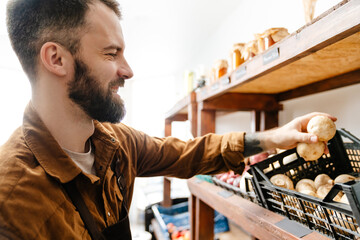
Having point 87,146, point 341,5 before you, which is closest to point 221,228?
point 87,146

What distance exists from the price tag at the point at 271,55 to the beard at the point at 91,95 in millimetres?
588

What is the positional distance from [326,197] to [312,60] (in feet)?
1.58

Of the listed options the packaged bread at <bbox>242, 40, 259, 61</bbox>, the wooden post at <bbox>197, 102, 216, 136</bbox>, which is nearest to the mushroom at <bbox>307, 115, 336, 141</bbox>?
the packaged bread at <bbox>242, 40, 259, 61</bbox>

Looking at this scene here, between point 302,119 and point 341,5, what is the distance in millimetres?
467

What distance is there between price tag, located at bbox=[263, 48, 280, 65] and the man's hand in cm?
26

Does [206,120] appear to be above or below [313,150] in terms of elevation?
above

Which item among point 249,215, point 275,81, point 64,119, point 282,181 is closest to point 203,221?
point 249,215

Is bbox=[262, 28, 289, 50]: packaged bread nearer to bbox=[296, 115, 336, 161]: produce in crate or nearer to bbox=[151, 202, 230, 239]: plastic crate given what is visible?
bbox=[296, 115, 336, 161]: produce in crate

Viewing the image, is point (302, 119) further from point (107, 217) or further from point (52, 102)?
point (52, 102)

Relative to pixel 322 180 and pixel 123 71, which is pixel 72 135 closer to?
pixel 123 71

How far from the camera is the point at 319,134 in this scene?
2.65ft

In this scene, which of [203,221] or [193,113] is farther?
[193,113]

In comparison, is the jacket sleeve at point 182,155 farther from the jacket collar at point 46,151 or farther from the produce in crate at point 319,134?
the jacket collar at point 46,151

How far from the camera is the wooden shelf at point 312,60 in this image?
0.55m
